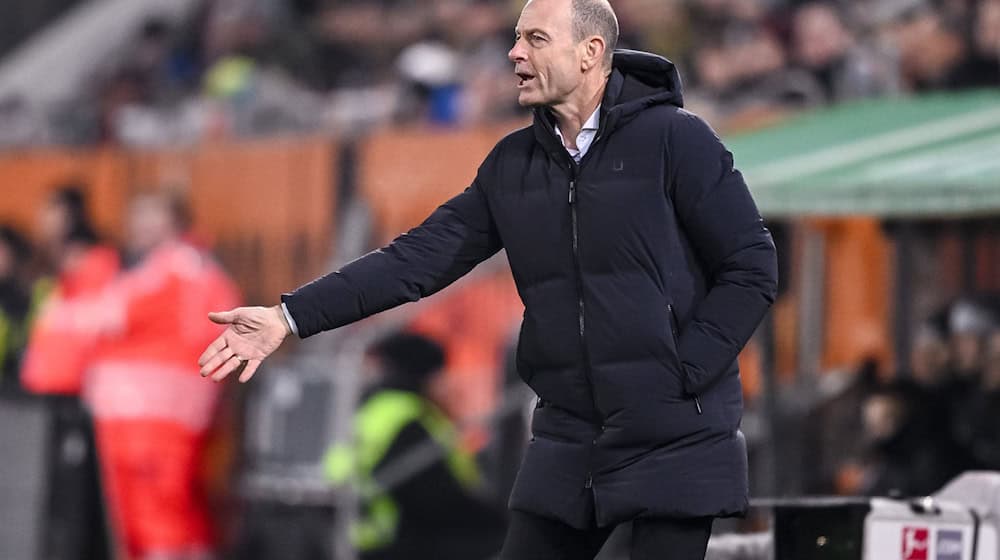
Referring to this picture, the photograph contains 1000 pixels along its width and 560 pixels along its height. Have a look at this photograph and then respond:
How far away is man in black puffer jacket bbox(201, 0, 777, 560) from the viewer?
3.97 m

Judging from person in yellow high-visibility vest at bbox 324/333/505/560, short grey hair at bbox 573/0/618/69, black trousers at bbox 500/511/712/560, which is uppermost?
short grey hair at bbox 573/0/618/69

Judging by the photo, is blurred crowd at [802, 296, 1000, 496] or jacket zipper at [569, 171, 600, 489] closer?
jacket zipper at [569, 171, 600, 489]

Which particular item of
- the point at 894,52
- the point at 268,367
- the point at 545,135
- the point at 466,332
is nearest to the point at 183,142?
the point at 268,367

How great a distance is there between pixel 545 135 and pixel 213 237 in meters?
8.20

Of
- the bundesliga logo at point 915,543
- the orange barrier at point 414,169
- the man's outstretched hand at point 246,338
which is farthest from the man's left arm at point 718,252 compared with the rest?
the orange barrier at point 414,169

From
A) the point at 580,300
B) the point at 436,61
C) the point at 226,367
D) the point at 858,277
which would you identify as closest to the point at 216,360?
the point at 226,367

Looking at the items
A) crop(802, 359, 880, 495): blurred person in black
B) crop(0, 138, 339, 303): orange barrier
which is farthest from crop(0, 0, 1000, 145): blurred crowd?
crop(802, 359, 880, 495): blurred person in black

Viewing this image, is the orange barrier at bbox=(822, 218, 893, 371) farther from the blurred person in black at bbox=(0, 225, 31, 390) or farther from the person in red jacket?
the blurred person in black at bbox=(0, 225, 31, 390)

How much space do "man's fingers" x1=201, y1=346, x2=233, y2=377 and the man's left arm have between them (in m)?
0.92

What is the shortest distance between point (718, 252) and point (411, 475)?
21.3 ft

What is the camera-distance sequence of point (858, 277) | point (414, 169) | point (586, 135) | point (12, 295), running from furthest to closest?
1. point (12, 295)
2. point (414, 169)
3. point (858, 277)
4. point (586, 135)

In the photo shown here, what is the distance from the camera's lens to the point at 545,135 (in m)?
4.09

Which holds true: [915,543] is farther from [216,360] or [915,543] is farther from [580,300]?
[216,360]

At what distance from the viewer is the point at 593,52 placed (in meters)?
4.07
